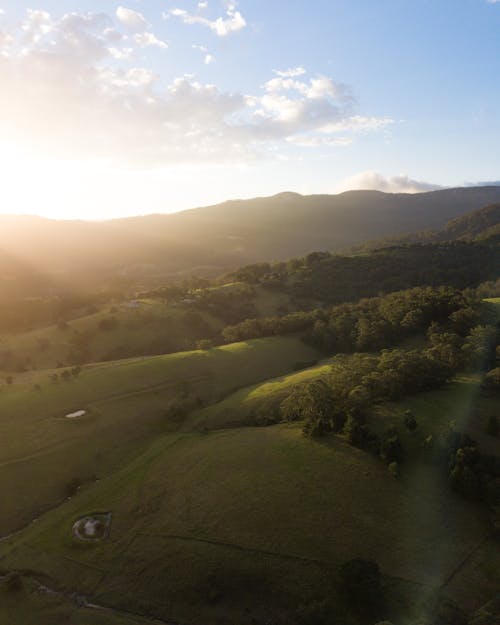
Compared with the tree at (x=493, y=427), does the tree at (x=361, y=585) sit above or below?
below

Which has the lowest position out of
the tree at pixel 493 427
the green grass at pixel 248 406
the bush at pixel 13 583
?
the bush at pixel 13 583

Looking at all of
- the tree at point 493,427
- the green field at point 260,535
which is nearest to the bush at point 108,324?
the green field at point 260,535

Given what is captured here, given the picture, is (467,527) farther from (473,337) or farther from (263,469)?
(473,337)

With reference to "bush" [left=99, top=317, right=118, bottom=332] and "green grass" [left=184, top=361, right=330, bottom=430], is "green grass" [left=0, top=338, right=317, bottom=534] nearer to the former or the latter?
"green grass" [left=184, top=361, right=330, bottom=430]

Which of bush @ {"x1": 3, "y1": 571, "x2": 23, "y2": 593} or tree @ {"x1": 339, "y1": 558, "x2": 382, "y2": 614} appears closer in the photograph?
tree @ {"x1": 339, "y1": 558, "x2": 382, "y2": 614}

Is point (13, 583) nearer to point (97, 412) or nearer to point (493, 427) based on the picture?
point (97, 412)

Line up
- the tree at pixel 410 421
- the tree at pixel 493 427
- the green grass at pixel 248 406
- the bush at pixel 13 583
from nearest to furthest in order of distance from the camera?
the bush at pixel 13 583 < the tree at pixel 410 421 < the tree at pixel 493 427 < the green grass at pixel 248 406

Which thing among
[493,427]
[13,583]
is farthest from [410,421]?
[13,583]

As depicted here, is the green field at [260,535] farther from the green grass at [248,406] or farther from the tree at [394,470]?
the green grass at [248,406]

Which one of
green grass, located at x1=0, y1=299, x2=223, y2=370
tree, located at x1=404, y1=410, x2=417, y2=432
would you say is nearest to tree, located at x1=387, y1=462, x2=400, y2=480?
tree, located at x1=404, y1=410, x2=417, y2=432
